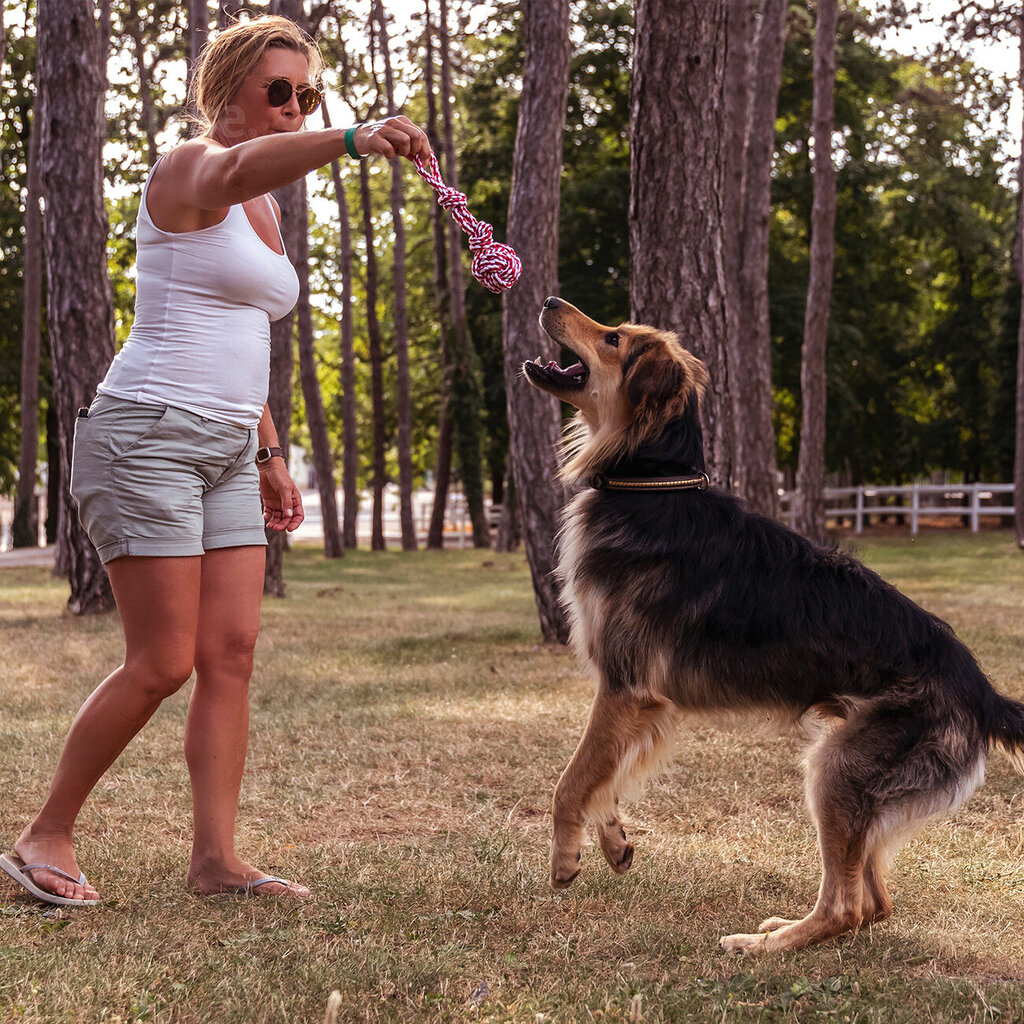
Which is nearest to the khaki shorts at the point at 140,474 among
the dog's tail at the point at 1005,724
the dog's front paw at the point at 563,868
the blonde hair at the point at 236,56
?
the blonde hair at the point at 236,56

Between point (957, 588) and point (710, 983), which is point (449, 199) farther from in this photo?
point (957, 588)

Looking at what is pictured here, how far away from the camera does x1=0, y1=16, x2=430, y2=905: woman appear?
348 centimetres

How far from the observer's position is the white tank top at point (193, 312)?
3.47 m

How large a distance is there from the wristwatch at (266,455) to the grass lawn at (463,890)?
5.03ft

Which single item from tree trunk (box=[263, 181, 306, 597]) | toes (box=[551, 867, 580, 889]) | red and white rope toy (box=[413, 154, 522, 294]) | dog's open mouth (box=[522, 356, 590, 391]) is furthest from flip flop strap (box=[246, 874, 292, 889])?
tree trunk (box=[263, 181, 306, 597])

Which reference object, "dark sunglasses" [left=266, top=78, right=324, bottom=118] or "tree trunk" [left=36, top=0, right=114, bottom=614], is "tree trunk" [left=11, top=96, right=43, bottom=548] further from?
"dark sunglasses" [left=266, top=78, right=324, bottom=118]

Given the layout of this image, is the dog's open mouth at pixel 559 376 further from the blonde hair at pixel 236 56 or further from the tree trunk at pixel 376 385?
the tree trunk at pixel 376 385

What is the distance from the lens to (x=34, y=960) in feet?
10.2

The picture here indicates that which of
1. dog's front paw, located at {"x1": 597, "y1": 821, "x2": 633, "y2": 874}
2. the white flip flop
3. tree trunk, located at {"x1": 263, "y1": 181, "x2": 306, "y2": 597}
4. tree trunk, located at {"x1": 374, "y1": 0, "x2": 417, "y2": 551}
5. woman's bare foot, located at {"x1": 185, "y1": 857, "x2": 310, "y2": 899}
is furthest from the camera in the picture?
tree trunk, located at {"x1": 374, "y1": 0, "x2": 417, "y2": 551}

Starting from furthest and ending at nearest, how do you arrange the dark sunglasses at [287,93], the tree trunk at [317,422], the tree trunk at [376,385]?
the tree trunk at [376,385] < the tree trunk at [317,422] < the dark sunglasses at [287,93]

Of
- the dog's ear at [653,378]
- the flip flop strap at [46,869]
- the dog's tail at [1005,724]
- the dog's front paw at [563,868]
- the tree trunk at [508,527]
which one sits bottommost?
the tree trunk at [508,527]

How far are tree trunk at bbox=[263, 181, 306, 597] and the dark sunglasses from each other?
9863mm

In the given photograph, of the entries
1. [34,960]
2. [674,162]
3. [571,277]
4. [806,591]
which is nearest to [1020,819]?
[806,591]

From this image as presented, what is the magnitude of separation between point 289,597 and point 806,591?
40.2 ft
